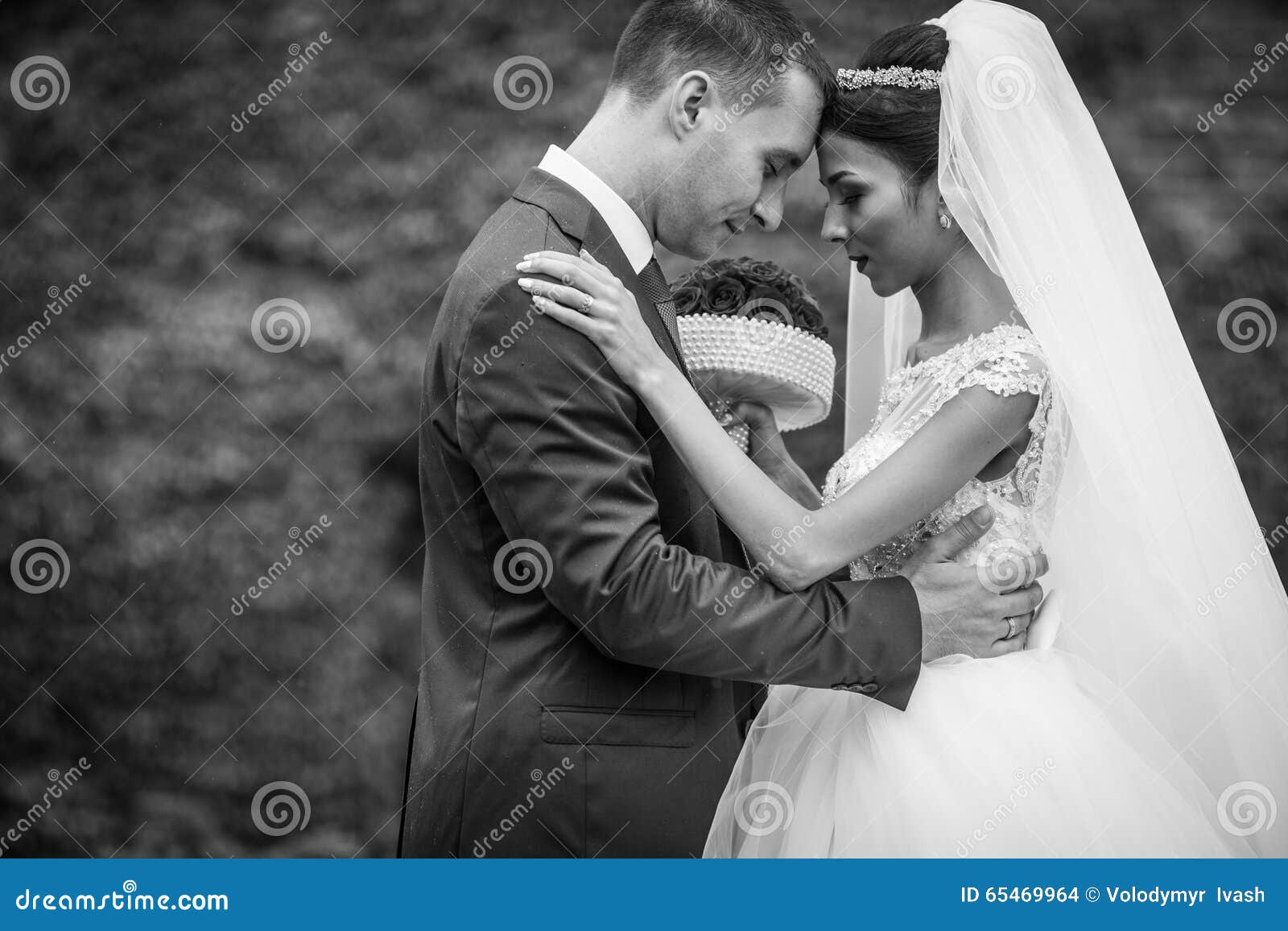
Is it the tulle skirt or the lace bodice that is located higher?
the lace bodice

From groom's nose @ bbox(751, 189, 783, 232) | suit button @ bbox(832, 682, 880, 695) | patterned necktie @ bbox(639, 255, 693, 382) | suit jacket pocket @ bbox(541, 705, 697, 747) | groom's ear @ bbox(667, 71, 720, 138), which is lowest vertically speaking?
suit button @ bbox(832, 682, 880, 695)

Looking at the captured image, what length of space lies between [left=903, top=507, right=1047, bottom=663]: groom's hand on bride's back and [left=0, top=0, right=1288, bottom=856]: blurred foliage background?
189 cm

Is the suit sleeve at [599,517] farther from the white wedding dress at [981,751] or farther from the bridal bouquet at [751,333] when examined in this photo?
the bridal bouquet at [751,333]

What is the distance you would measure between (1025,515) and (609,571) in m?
0.82

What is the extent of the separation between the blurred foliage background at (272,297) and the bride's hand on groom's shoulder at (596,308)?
221 centimetres

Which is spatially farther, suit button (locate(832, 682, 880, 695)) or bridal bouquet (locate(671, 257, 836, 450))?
bridal bouquet (locate(671, 257, 836, 450))

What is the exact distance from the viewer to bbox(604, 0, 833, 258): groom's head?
2211mm

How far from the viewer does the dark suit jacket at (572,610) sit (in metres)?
1.90

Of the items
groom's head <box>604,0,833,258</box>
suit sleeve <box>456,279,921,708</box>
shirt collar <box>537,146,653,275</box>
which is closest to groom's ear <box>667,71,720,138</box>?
groom's head <box>604,0,833,258</box>

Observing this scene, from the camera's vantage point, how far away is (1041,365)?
87.9 inches

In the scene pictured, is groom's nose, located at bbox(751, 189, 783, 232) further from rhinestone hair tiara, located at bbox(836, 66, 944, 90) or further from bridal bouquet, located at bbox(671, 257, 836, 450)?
rhinestone hair tiara, located at bbox(836, 66, 944, 90)

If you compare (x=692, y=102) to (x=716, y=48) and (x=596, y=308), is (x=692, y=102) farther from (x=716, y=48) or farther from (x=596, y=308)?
(x=596, y=308)

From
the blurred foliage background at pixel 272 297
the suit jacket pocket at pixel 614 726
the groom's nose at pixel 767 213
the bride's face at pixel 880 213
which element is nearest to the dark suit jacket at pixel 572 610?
the suit jacket pocket at pixel 614 726

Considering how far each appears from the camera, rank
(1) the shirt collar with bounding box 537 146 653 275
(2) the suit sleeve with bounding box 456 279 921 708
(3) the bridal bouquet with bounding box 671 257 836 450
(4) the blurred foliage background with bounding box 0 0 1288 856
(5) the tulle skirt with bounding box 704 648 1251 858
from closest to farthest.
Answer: (2) the suit sleeve with bounding box 456 279 921 708 < (5) the tulle skirt with bounding box 704 648 1251 858 < (1) the shirt collar with bounding box 537 146 653 275 < (3) the bridal bouquet with bounding box 671 257 836 450 < (4) the blurred foliage background with bounding box 0 0 1288 856
